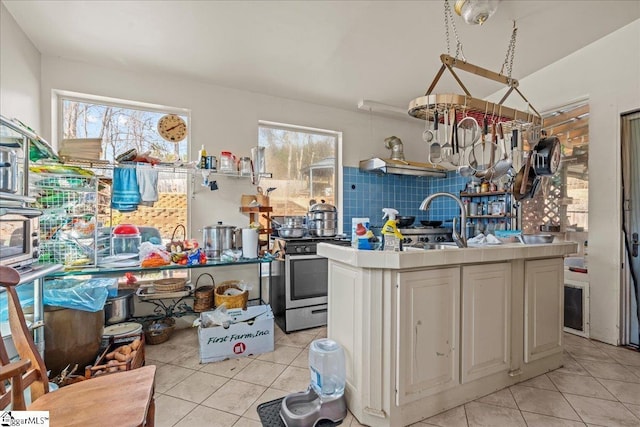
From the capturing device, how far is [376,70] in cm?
295

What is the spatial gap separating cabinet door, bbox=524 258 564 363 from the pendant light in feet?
5.58

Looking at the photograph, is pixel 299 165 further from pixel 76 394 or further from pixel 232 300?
pixel 76 394

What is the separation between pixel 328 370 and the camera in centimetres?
164

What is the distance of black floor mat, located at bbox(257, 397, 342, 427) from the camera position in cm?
154

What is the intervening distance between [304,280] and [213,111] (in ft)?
6.87

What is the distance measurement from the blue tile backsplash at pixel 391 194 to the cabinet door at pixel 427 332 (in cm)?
245

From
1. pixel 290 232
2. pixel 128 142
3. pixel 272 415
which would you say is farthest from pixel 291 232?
pixel 128 142

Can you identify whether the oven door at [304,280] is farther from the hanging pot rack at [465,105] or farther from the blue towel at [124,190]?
the hanging pot rack at [465,105]

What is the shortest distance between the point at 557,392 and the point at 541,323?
0.40 meters

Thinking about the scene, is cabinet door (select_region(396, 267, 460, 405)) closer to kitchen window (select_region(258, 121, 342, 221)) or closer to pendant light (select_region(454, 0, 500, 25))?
pendant light (select_region(454, 0, 500, 25))

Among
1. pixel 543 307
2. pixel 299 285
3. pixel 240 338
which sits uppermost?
pixel 543 307

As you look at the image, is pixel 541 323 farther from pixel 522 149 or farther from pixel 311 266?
pixel 311 266

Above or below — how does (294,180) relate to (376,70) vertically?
below

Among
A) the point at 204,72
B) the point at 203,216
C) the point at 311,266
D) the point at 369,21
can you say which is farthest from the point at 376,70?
the point at 203,216
